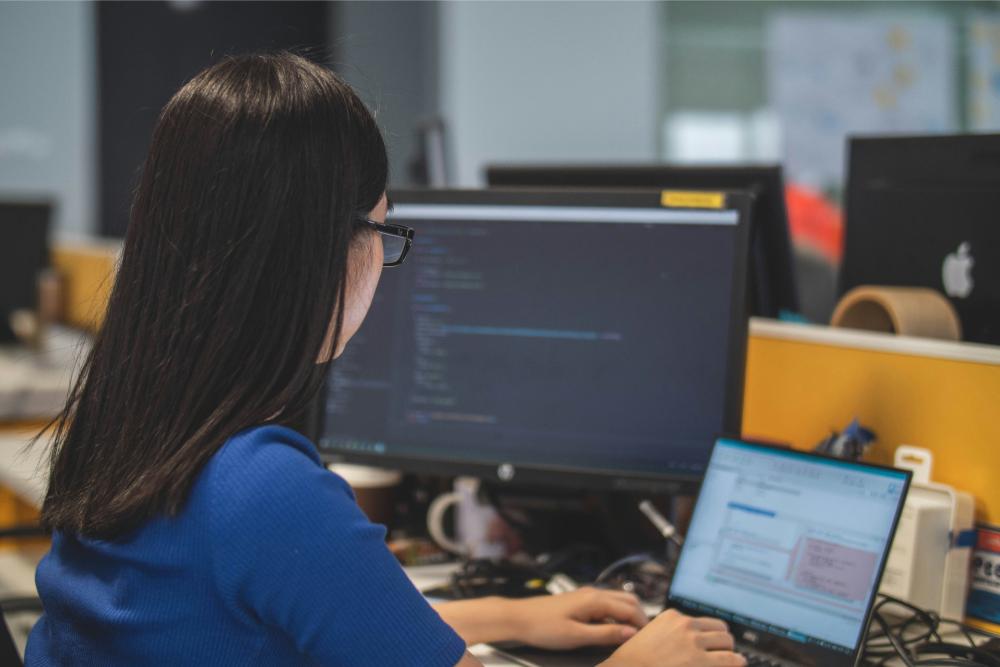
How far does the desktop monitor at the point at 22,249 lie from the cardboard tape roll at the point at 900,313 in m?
2.76

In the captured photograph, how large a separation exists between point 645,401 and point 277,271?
64 centimetres

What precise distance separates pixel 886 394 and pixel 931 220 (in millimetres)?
297

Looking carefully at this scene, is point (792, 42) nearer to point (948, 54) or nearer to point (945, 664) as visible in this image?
point (948, 54)

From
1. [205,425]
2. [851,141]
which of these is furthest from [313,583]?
[851,141]

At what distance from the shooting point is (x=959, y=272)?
1.50 m

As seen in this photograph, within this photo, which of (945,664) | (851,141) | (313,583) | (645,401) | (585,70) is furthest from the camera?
(585,70)

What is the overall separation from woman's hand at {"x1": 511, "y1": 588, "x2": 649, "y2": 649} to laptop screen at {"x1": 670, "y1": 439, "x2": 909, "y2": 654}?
65mm

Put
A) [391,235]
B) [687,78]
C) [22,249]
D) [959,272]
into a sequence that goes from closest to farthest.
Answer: [391,235]
[959,272]
[22,249]
[687,78]

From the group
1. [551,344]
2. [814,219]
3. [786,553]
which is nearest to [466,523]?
[551,344]

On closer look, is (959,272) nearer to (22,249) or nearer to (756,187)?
(756,187)

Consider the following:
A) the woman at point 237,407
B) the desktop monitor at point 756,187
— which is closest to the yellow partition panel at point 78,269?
the desktop monitor at point 756,187

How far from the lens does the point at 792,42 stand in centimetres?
397

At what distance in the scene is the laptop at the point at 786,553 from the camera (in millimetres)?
1116

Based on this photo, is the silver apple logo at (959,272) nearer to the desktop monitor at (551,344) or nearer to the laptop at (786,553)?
the desktop monitor at (551,344)
